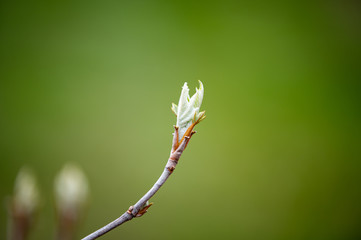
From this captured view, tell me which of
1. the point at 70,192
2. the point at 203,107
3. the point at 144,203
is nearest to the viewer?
the point at 144,203

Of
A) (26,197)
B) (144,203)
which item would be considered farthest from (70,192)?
(144,203)

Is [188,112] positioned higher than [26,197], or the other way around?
[188,112]

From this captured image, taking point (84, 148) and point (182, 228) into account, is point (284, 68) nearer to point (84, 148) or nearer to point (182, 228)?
point (182, 228)

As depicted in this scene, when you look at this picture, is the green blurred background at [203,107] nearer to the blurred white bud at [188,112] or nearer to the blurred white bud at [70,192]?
the blurred white bud at [70,192]

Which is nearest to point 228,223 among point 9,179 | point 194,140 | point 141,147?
point 194,140

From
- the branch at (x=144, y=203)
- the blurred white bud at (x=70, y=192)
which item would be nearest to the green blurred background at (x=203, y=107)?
→ the blurred white bud at (x=70, y=192)

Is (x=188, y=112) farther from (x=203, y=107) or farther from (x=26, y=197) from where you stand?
(x=203, y=107)
